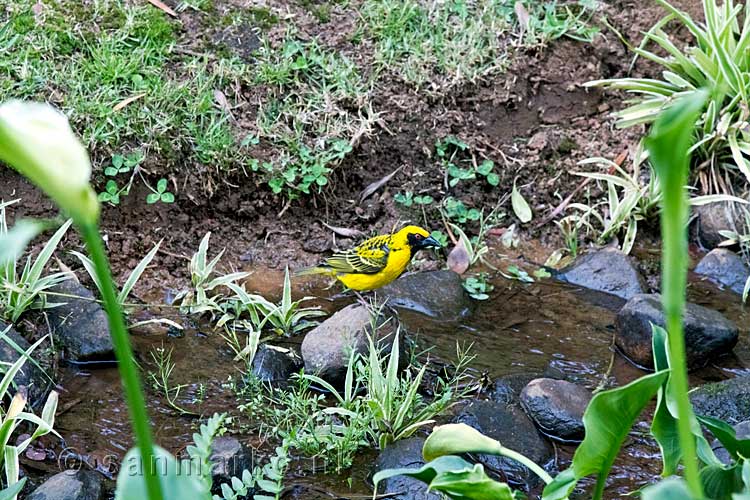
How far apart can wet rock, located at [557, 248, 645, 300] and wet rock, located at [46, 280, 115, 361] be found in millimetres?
3057

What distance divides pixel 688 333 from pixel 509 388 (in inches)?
45.6

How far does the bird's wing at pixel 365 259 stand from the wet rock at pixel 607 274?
4.84 feet

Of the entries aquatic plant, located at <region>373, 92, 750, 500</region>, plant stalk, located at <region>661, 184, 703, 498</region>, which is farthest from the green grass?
plant stalk, located at <region>661, 184, 703, 498</region>

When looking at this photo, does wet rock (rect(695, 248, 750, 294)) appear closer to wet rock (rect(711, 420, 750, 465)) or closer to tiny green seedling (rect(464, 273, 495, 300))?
tiny green seedling (rect(464, 273, 495, 300))

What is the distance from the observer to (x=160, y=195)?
5.44 m

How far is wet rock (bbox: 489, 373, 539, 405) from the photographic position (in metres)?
4.44

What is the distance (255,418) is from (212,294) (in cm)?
124

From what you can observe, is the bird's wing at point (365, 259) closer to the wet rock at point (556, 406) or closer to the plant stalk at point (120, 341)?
the wet rock at point (556, 406)

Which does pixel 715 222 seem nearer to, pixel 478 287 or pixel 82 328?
pixel 478 287

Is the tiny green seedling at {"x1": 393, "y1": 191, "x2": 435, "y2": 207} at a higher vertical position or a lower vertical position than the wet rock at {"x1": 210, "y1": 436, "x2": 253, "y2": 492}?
higher

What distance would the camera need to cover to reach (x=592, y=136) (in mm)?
6691

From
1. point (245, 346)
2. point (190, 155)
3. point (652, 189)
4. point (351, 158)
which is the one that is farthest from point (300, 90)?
point (652, 189)

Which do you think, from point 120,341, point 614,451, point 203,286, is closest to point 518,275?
point 203,286

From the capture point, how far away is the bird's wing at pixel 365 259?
500 centimetres
